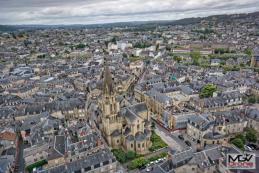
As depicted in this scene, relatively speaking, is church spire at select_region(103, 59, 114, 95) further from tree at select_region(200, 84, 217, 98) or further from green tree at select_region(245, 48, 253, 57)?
green tree at select_region(245, 48, 253, 57)

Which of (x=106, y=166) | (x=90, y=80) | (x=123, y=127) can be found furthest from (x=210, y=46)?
(x=106, y=166)

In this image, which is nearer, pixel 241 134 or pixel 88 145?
pixel 88 145

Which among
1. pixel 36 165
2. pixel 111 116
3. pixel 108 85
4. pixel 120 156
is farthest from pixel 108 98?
pixel 36 165

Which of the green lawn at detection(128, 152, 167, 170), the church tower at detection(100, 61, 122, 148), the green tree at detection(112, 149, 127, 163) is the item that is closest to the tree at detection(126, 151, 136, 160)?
the green tree at detection(112, 149, 127, 163)

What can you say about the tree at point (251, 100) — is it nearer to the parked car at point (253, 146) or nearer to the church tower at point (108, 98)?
the parked car at point (253, 146)

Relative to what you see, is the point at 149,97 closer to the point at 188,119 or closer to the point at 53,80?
the point at 188,119

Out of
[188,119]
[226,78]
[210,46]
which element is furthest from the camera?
[210,46]

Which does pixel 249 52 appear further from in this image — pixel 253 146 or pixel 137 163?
pixel 137 163
